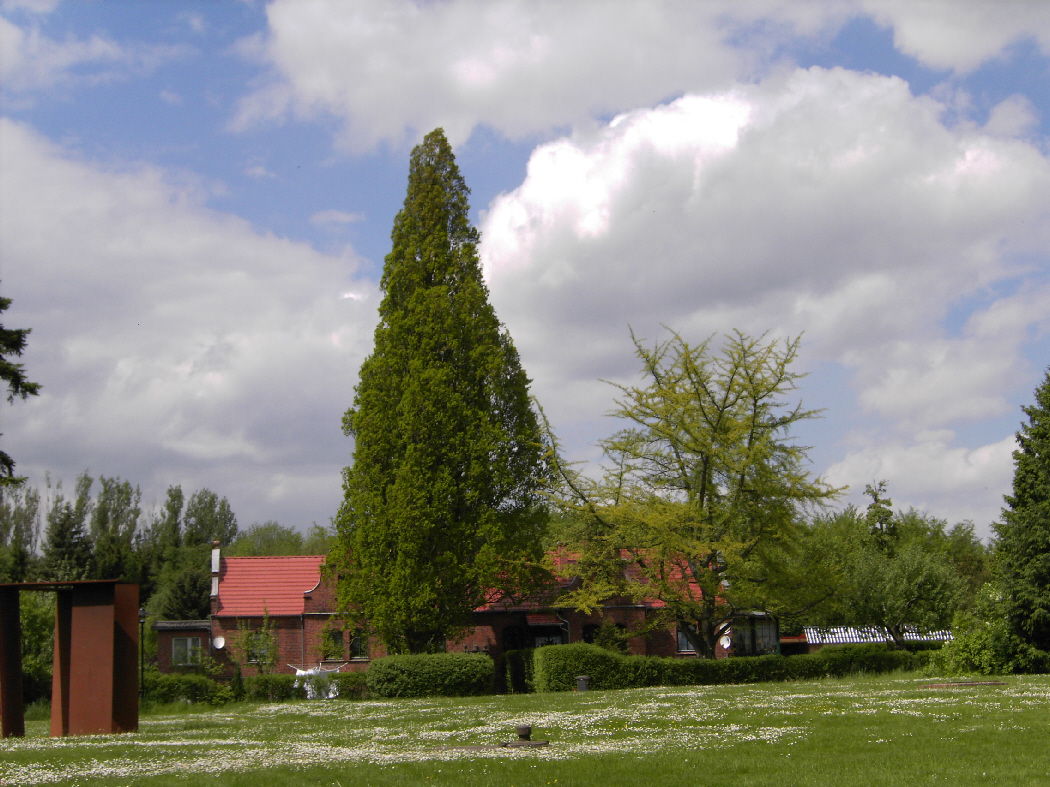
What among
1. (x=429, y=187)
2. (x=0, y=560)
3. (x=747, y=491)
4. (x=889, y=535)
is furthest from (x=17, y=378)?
(x=889, y=535)

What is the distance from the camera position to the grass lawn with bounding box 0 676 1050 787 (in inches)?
432

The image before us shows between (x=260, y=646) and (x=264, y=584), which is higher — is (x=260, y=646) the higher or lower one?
the lower one

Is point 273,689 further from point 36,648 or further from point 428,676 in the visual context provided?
point 36,648

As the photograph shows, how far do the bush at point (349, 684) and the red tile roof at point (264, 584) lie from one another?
9.35m

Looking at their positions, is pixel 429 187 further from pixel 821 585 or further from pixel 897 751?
pixel 897 751

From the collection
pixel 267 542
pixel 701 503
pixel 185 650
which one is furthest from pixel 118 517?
pixel 701 503

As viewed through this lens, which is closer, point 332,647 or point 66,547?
point 332,647

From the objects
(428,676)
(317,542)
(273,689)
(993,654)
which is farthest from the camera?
(317,542)

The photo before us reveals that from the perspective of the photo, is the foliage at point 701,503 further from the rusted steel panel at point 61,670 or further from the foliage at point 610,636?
the rusted steel panel at point 61,670

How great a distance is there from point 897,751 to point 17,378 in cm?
A: 2816

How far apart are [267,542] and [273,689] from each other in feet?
212

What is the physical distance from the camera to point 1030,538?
27.2 metres

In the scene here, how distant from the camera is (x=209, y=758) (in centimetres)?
Answer: 1334

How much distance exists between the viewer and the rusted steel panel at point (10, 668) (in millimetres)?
17984
